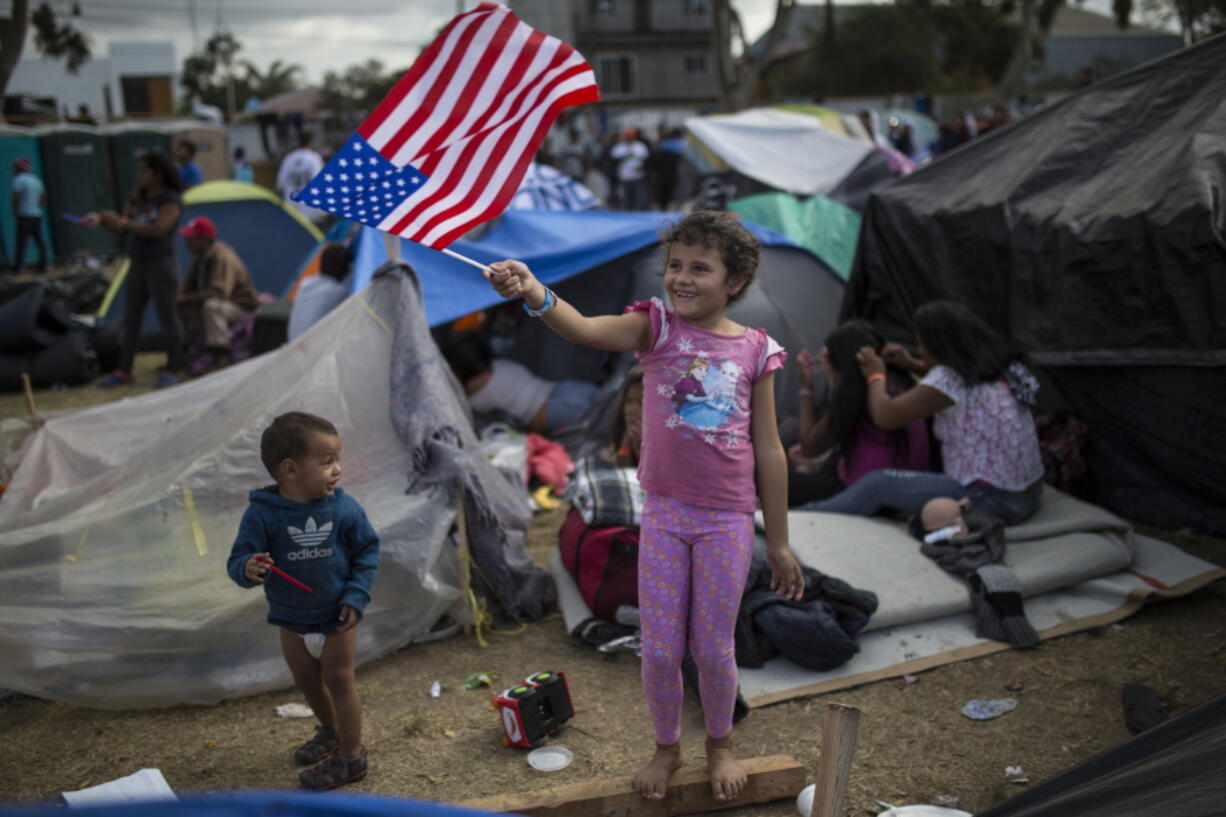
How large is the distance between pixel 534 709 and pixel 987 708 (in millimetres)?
1464

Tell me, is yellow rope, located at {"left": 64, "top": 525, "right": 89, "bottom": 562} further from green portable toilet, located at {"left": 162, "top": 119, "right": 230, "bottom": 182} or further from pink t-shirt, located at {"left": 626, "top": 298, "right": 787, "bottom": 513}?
green portable toilet, located at {"left": 162, "top": 119, "right": 230, "bottom": 182}

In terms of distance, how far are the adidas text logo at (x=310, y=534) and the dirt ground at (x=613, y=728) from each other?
0.76m

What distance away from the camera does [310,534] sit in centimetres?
289

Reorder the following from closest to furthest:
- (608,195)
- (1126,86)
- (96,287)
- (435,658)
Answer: (435,658) < (1126,86) < (96,287) < (608,195)

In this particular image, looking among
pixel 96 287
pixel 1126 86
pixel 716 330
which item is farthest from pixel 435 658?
pixel 96 287

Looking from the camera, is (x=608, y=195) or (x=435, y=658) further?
(x=608, y=195)

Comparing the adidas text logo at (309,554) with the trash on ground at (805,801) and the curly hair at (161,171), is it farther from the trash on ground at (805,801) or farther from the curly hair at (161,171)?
the curly hair at (161,171)

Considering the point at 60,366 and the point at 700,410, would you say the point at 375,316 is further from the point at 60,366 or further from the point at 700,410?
the point at 60,366

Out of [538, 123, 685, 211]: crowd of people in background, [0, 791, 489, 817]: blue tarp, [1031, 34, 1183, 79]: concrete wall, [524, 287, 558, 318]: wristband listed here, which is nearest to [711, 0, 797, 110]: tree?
[538, 123, 685, 211]: crowd of people in background

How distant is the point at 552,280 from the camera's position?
21.3 feet

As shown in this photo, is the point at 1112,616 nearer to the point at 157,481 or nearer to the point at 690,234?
the point at 690,234

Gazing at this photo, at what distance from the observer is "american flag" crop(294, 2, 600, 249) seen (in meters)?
3.06

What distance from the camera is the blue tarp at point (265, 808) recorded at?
3.44ft

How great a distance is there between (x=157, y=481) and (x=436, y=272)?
272 centimetres
